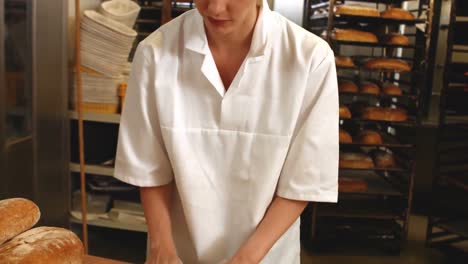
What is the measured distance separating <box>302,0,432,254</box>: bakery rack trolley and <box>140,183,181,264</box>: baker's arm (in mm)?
2199

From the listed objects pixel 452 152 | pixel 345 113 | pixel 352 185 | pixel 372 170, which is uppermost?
pixel 345 113

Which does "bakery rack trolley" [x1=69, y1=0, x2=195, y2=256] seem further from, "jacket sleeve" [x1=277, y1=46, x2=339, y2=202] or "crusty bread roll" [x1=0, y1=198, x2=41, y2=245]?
"jacket sleeve" [x1=277, y1=46, x2=339, y2=202]

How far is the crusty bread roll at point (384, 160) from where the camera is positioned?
3297mm

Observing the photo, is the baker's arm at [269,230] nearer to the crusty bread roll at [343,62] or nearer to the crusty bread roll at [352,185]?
the crusty bread roll at [343,62]

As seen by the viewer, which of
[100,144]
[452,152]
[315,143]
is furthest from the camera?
[452,152]

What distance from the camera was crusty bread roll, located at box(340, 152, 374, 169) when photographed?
3.25 meters

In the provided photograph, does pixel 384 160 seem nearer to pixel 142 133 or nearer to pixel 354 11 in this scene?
pixel 354 11

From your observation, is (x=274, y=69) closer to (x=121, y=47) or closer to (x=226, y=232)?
(x=226, y=232)

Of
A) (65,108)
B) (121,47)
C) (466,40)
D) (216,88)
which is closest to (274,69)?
(216,88)

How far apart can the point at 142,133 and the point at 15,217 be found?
1.05 ft

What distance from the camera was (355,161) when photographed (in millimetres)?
3264

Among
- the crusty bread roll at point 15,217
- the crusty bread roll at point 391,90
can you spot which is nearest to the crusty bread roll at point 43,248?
the crusty bread roll at point 15,217

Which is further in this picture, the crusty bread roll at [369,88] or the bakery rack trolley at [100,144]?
the crusty bread roll at [369,88]

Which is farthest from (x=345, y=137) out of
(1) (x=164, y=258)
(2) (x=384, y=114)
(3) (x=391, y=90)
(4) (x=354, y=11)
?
(1) (x=164, y=258)
